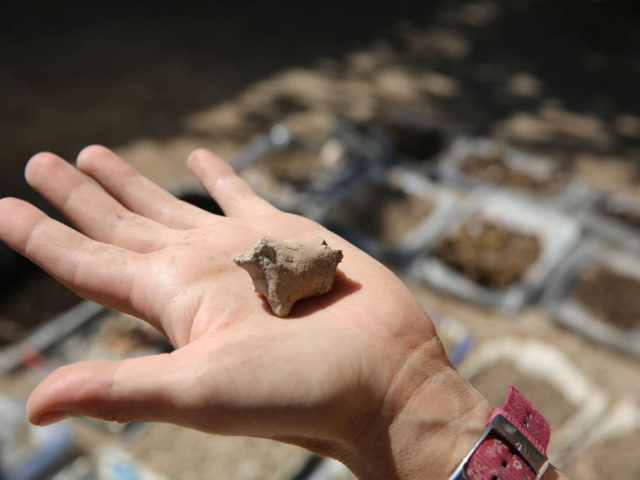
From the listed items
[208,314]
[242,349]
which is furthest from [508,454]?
[208,314]

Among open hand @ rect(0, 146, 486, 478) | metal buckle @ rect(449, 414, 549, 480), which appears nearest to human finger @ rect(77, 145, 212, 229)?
open hand @ rect(0, 146, 486, 478)

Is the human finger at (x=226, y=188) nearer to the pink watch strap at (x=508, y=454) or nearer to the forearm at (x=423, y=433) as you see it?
the forearm at (x=423, y=433)

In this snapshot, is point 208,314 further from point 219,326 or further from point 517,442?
point 517,442

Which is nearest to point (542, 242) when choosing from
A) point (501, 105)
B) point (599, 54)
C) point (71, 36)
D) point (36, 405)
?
point (501, 105)

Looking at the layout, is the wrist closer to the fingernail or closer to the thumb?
the thumb

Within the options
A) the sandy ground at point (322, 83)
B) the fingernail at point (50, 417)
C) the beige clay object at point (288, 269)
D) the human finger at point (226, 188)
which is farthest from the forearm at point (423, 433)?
the sandy ground at point (322, 83)

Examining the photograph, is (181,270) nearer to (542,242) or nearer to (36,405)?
(36,405)
